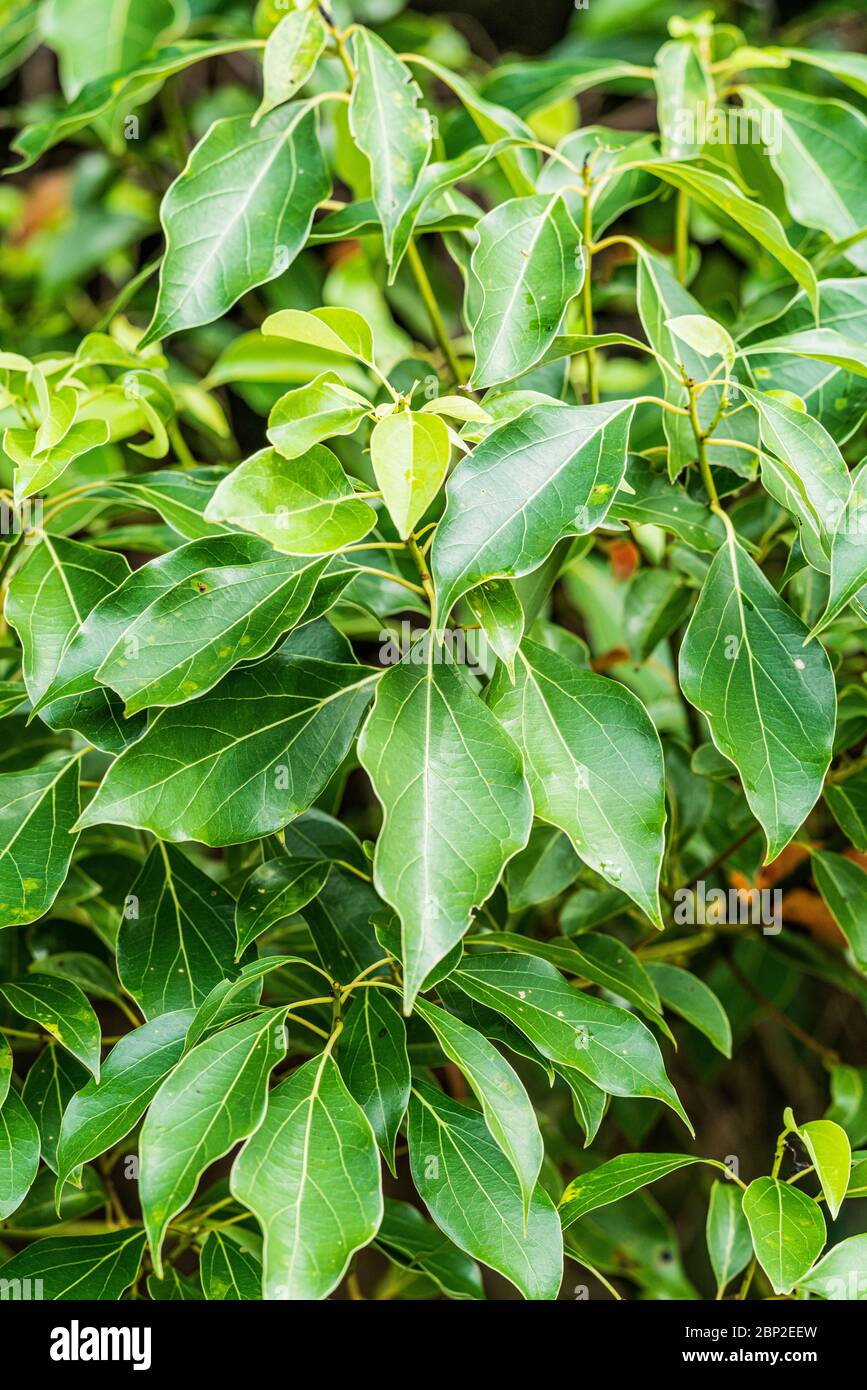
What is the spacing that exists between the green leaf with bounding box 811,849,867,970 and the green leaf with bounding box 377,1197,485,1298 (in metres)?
0.36

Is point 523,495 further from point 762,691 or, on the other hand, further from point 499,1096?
point 499,1096

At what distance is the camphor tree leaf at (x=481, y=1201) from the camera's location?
62 cm

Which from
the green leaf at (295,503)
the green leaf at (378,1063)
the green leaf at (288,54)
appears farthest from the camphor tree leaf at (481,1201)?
the green leaf at (288,54)

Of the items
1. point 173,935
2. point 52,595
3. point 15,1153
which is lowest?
point 15,1153

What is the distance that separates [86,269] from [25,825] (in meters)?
1.14

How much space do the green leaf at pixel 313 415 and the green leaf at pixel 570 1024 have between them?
0.33 meters

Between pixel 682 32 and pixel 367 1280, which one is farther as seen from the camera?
pixel 367 1280

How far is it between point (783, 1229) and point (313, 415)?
544mm

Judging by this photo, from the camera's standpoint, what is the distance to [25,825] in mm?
707

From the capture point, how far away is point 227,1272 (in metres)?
0.70

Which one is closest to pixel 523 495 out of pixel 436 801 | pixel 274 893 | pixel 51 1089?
pixel 436 801
